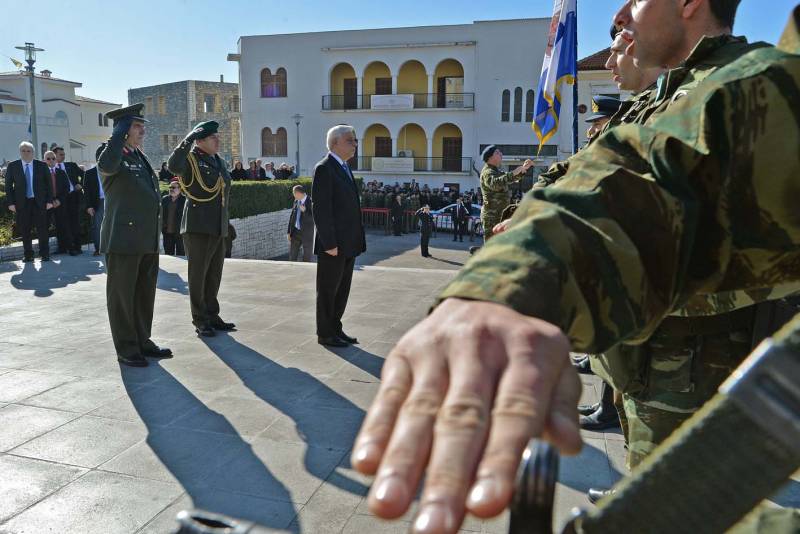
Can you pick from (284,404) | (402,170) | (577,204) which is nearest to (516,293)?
(577,204)

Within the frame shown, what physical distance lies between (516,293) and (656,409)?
139cm

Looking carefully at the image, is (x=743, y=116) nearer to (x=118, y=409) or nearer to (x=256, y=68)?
(x=118, y=409)

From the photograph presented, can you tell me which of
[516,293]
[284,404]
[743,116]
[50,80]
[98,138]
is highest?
[50,80]

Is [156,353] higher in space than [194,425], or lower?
higher

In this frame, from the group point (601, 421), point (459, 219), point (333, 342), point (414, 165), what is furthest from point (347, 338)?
point (414, 165)

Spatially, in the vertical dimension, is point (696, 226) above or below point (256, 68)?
below

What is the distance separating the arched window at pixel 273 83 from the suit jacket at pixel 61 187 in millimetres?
28593

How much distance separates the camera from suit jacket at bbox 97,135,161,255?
5422 mm

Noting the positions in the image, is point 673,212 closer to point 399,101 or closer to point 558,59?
point 558,59

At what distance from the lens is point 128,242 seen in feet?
17.9

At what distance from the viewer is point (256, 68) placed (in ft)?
130

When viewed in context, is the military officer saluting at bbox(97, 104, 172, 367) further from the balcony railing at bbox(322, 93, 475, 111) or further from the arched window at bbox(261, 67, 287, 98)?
the arched window at bbox(261, 67, 287, 98)

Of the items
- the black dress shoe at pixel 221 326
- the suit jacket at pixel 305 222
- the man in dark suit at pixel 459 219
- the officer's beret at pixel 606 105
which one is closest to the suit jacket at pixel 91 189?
the suit jacket at pixel 305 222

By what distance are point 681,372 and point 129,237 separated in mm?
4720
